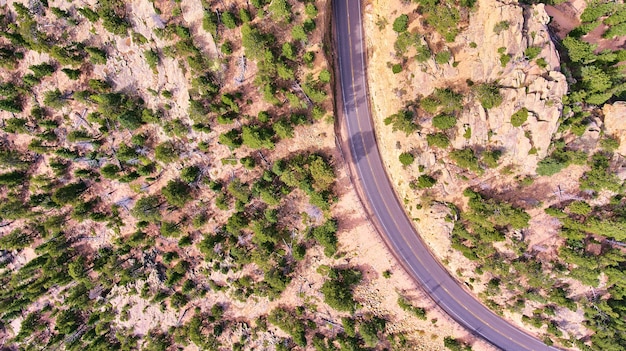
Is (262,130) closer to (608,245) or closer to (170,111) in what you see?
(170,111)

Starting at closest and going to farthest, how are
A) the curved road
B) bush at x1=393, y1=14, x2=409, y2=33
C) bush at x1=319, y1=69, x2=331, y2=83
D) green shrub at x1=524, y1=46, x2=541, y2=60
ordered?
green shrub at x1=524, y1=46, x2=541, y2=60 → bush at x1=393, y1=14, x2=409, y2=33 → bush at x1=319, y1=69, x2=331, y2=83 → the curved road

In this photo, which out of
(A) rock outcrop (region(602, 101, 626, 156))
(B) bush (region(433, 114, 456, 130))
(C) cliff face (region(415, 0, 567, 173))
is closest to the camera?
(C) cliff face (region(415, 0, 567, 173))

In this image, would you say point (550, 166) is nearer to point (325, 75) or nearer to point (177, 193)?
point (325, 75)

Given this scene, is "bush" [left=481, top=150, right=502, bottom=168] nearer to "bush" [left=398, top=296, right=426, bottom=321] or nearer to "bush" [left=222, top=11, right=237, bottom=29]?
"bush" [left=398, top=296, right=426, bottom=321]

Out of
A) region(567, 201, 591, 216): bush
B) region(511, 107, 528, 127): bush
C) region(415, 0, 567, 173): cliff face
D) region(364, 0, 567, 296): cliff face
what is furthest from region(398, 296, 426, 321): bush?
region(511, 107, 528, 127): bush

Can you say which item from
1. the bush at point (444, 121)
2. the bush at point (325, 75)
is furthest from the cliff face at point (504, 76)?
the bush at point (325, 75)
